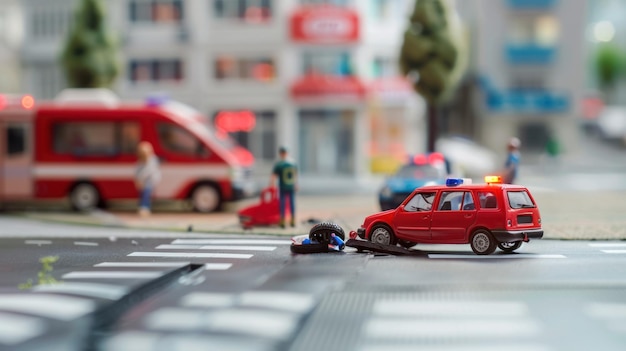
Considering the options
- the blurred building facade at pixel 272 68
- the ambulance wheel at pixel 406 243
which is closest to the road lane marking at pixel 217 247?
the ambulance wheel at pixel 406 243

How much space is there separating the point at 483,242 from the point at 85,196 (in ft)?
51.9

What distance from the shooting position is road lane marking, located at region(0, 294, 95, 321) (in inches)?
490

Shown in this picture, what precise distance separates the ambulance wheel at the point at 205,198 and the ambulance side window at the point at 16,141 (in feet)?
17.9

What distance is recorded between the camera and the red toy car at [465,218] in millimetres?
15750

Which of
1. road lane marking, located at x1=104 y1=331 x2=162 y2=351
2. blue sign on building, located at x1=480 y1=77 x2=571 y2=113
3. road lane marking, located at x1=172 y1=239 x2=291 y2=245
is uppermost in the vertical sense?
blue sign on building, located at x1=480 y1=77 x2=571 y2=113

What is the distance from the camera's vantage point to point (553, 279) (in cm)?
1443

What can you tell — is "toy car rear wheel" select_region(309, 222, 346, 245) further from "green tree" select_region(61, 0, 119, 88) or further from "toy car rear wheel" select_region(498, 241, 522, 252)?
"green tree" select_region(61, 0, 119, 88)

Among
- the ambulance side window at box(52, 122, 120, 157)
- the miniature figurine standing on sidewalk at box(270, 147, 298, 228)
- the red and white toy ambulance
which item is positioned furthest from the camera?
the ambulance side window at box(52, 122, 120, 157)

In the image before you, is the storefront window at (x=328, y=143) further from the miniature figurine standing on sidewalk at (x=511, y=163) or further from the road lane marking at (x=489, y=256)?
the road lane marking at (x=489, y=256)

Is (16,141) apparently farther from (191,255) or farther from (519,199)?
(519,199)

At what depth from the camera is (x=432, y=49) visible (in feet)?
117

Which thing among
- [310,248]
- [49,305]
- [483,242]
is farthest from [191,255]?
[483,242]

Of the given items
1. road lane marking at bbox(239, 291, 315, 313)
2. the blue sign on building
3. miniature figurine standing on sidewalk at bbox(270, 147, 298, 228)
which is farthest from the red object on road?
the blue sign on building

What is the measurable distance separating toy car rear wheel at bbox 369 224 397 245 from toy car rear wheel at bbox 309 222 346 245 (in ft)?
1.86
